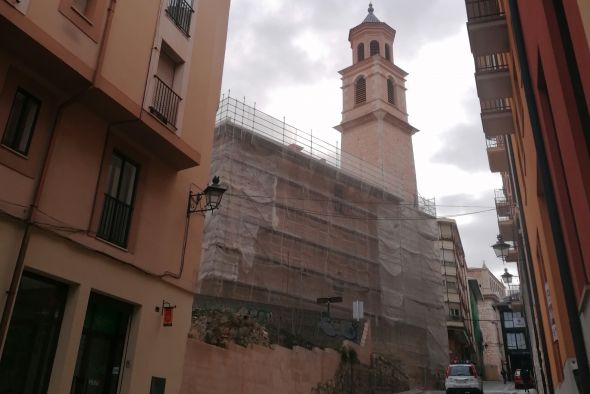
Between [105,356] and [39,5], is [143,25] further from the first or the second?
[105,356]

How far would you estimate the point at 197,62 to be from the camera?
11414 millimetres

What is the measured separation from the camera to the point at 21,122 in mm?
7512

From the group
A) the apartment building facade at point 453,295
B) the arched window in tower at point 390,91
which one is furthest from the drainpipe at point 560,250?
the apartment building facade at point 453,295

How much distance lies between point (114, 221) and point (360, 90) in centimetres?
4028

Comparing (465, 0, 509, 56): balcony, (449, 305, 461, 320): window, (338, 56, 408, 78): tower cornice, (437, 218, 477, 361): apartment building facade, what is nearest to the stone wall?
(465, 0, 509, 56): balcony

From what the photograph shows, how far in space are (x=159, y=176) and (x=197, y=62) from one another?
2902mm

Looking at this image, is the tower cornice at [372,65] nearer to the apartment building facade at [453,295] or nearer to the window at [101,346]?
the apartment building facade at [453,295]

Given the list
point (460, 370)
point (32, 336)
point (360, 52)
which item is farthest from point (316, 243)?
point (360, 52)

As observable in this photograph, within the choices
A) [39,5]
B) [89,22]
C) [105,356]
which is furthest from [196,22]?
[105,356]

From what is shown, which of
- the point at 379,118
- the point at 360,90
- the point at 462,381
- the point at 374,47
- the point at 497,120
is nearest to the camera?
the point at 497,120

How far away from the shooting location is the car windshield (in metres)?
20.3

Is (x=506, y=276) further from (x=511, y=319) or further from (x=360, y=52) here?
(x=511, y=319)

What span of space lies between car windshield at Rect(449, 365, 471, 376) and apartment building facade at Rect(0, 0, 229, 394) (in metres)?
13.7

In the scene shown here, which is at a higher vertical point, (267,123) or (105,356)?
(267,123)
